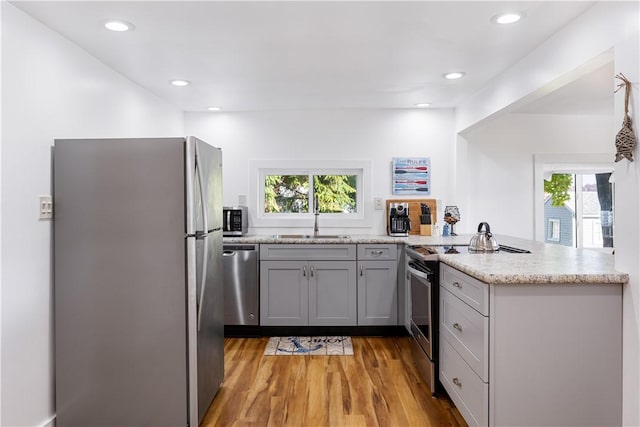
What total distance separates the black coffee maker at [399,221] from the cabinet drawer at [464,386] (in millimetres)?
1715

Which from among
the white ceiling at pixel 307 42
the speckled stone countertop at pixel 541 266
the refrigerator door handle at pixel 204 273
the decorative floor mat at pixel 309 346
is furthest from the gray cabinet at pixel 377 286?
the refrigerator door handle at pixel 204 273

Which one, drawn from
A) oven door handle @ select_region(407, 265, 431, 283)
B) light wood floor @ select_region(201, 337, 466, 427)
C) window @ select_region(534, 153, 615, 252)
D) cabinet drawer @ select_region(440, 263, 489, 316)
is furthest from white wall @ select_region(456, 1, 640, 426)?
window @ select_region(534, 153, 615, 252)

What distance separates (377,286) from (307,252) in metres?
0.72

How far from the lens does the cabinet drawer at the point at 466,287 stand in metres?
1.87

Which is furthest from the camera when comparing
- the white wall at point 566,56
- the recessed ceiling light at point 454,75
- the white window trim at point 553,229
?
the white window trim at point 553,229

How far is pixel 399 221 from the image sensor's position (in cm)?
410

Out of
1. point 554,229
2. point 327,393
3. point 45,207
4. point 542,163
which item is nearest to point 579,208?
point 554,229

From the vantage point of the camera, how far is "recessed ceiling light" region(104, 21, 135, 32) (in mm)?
2189

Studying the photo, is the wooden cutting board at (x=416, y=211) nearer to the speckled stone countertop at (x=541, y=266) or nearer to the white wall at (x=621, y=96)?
the speckled stone countertop at (x=541, y=266)

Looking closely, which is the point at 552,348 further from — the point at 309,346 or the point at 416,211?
the point at 416,211

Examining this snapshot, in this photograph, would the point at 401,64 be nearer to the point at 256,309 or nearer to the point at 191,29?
the point at 191,29

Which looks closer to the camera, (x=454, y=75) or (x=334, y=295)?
(x=454, y=75)

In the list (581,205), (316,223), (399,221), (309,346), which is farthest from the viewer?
(581,205)

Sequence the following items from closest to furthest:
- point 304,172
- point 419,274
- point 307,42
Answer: point 307,42 < point 419,274 < point 304,172
